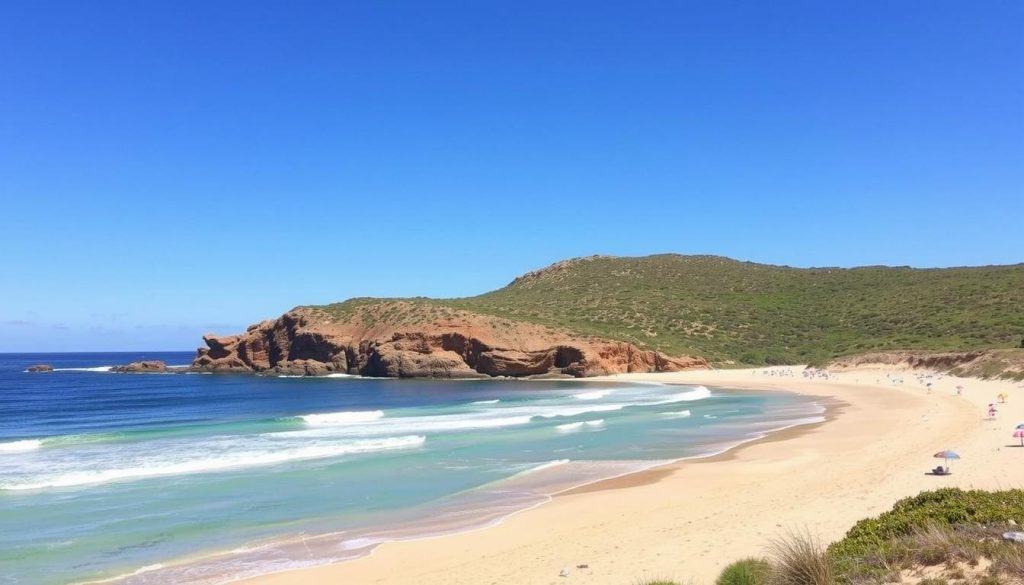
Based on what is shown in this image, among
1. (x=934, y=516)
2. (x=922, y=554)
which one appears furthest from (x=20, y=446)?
(x=922, y=554)

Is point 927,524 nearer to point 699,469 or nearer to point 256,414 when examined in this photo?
point 699,469

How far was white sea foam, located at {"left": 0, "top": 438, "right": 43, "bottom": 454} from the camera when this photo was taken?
26391 mm

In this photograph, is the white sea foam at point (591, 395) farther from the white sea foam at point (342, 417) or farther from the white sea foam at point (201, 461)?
the white sea foam at point (201, 461)

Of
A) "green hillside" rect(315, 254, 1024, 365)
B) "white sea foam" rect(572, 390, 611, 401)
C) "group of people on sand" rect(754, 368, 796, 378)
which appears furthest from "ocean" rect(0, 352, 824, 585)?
"green hillside" rect(315, 254, 1024, 365)

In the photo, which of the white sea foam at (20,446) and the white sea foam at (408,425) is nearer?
the white sea foam at (20,446)

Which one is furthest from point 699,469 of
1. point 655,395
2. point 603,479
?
point 655,395

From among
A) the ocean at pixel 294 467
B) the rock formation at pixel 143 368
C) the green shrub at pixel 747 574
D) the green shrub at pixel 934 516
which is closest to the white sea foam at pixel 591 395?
the ocean at pixel 294 467

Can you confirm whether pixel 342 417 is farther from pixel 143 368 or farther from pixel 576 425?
pixel 143 368

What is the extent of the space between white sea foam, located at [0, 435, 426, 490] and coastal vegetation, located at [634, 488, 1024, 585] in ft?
60.9

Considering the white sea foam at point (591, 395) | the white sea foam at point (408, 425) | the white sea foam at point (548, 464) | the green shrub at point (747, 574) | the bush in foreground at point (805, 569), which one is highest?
the bush in foreground at point (805, 569)

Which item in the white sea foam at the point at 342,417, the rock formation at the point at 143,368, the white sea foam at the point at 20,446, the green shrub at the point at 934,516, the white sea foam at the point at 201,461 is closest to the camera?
the green shrub at the point at 934,516

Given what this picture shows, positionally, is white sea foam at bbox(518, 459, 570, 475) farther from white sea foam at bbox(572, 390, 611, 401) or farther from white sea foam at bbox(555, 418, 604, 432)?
white sea foam at bbox(572, 390, 611, 401)

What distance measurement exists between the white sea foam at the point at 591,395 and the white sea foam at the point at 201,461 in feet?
60.9

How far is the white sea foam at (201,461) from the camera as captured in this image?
20000 mm
